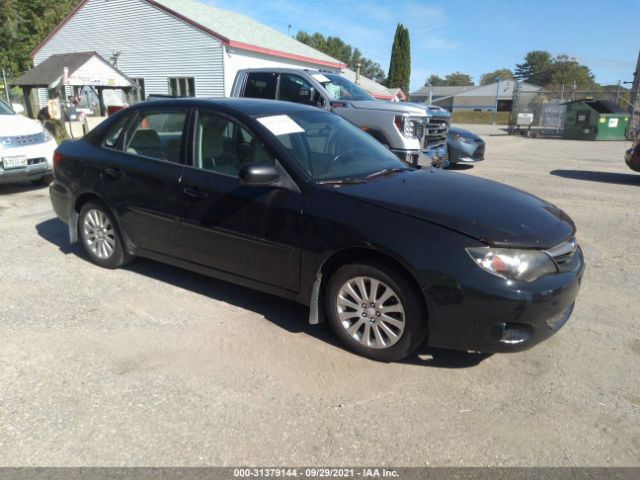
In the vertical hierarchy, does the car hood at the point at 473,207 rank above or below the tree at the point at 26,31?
below

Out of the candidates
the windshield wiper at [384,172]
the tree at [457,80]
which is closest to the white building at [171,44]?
the windshield wiper at [384,172]

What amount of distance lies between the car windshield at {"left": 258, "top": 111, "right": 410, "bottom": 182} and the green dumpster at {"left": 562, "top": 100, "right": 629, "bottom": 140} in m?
24.2

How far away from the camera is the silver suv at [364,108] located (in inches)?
327

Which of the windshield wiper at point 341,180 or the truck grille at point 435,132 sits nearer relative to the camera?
the windshield wiper at point 341,180

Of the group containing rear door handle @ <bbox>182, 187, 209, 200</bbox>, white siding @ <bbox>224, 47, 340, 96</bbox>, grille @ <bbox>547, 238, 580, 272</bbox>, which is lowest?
grille @ <bbox>547, 238, 580, 272</bbox>

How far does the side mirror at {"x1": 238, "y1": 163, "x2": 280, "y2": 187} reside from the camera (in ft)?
10.8

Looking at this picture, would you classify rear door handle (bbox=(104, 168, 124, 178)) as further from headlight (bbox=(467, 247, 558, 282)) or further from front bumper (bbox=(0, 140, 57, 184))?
front bumper (bbox=(0, 140, 57, 184))

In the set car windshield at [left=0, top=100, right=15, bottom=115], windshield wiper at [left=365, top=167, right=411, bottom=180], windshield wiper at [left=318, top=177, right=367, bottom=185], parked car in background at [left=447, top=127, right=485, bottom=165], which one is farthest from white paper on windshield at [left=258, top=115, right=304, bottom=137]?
parked car in background at [left=447, top=127, right=485, bottom=165]

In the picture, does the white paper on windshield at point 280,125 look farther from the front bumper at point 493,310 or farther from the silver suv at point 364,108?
the silver suv at point 364,108

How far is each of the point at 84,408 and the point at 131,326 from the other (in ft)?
3.29

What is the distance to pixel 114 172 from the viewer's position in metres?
4.45

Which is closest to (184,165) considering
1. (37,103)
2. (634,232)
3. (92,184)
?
(92,184)

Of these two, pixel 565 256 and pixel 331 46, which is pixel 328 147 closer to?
pixel 565 256

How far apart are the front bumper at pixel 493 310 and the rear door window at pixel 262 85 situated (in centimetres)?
725
